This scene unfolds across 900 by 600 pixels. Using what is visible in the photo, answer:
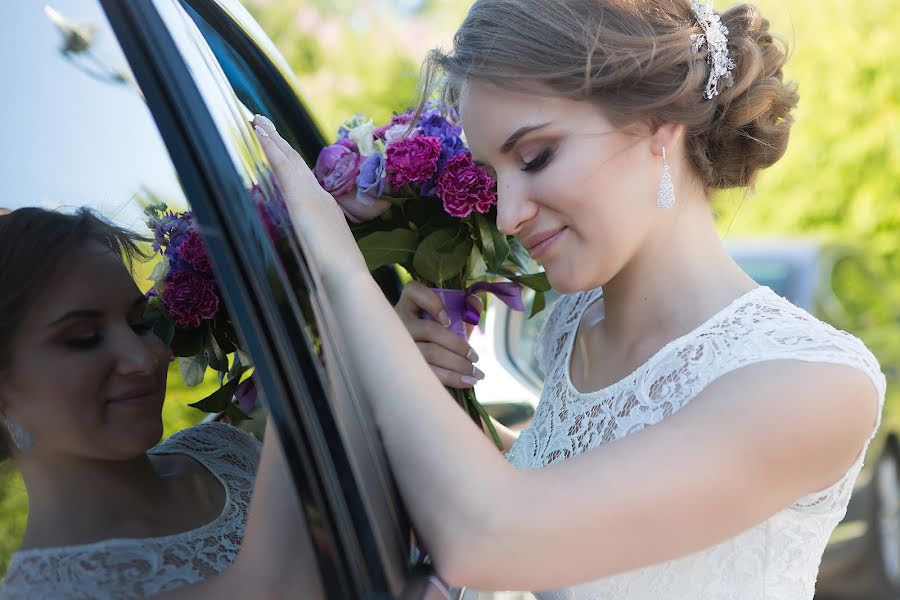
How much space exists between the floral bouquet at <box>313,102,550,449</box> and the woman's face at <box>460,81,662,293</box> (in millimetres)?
115

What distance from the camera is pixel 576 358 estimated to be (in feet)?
6.97

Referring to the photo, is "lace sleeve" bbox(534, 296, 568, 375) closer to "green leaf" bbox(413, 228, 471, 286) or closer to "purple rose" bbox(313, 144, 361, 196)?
"green leaf" bbox(413, 228, 471, 286)

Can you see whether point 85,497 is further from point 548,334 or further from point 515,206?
point 548,334

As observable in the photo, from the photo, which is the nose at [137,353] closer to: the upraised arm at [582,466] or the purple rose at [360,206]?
the upraised arm at [582,466]

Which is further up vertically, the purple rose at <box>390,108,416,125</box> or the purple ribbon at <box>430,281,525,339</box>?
the purple rose at <box>390,108,416,125</box>

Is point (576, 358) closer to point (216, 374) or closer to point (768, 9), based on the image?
point (216, 374)

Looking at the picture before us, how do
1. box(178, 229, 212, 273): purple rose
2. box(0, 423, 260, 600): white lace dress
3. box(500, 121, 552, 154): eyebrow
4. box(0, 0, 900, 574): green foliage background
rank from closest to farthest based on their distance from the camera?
1. box(0, 423, 260, 600): white lace dress
2. box(178, 229, 212, 273): purple rose
3. box(500, 121, 552, 154): eyebrow
4. box(0, 0, 900, 574): green foliage background

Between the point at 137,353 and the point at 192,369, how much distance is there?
7 centimetres

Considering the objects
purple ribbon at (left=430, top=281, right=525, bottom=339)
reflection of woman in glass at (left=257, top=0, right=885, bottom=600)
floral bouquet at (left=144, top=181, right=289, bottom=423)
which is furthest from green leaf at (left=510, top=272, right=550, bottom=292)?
floral bouquet at (left=144, top=181, right=289, bottom=423)

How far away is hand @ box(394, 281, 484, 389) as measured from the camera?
188 cm

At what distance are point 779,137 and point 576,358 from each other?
62cm

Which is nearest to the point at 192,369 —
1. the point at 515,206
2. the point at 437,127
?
the point at 515,206

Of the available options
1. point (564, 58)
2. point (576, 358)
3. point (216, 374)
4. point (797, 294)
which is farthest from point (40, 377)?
point (797, 294)

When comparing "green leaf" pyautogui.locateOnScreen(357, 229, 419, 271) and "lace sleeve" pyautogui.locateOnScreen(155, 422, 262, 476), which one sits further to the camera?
"green leaf" pyautogui.locateOnScreen(357, 229, 419, 271)
